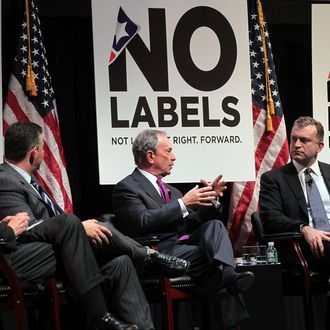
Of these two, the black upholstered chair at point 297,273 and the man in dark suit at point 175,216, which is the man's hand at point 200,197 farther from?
the black upholstered chair at point 297,273

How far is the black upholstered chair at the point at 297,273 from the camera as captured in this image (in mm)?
4809

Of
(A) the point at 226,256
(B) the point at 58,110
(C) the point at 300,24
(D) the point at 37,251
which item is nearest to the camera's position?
(D) the point at 37,251

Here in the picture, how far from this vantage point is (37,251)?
3994 mm

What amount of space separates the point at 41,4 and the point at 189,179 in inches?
68.0

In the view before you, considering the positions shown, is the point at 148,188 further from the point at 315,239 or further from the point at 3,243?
the point at 3,243

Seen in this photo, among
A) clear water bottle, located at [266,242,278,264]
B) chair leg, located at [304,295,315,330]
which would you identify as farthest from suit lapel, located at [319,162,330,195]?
chair leg, located at [304,295,315,330]

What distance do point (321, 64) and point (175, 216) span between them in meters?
1.96

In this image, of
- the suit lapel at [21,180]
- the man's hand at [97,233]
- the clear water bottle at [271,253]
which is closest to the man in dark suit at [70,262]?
the man's hand at [97,233]

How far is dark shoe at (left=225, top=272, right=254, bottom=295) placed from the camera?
430 cm

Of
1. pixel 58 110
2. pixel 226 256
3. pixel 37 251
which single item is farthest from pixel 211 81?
pixel 37 251

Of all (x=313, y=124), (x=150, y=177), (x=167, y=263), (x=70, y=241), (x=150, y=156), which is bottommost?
(x=167, y=263)

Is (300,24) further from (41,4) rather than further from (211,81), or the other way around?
(41,4)

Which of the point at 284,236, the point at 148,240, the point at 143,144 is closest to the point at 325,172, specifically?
the point at 284,236

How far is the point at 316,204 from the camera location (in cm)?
525
